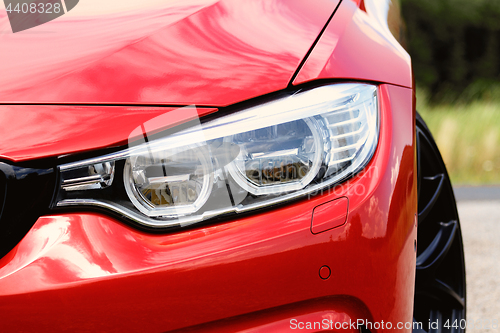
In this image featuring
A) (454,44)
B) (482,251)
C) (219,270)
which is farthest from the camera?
(454,44)

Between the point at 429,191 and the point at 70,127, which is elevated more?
the point at 70,127

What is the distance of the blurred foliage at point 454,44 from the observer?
1011cm

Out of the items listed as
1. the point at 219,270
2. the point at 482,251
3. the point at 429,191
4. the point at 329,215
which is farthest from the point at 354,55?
the point at 482,251

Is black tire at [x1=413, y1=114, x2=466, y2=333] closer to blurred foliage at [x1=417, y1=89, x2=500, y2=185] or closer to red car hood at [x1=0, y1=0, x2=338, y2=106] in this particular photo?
red car hood at [x1=0, y1=0, x2=338, y2=106]

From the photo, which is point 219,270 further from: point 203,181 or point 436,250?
point 436,250

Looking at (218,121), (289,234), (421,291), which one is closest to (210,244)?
(289,234)

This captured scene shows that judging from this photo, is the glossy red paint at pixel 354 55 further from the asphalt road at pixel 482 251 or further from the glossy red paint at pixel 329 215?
the asphalt road at pixel 482 251

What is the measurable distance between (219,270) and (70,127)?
42cm

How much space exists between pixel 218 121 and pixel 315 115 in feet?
0.70

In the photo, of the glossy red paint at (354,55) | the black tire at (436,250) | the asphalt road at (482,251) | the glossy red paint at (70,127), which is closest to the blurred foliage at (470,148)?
the asphalt road at (482,251)

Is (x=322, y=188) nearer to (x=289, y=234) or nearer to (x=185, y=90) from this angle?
(x=289, y=234)

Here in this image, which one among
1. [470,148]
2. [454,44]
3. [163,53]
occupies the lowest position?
[470,148]

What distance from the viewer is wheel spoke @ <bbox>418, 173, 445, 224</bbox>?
162 centimetres

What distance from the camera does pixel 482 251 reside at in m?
3.20
